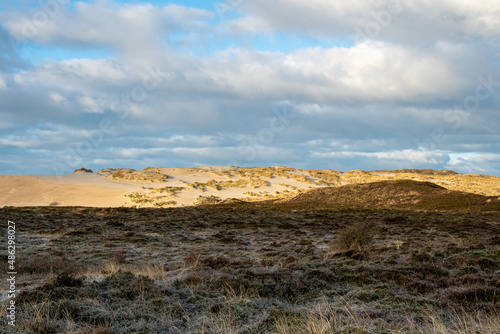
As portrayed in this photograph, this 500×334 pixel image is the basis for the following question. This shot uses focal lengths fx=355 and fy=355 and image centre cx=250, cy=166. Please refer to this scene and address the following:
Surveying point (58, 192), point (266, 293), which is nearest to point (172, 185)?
point (58, 192)

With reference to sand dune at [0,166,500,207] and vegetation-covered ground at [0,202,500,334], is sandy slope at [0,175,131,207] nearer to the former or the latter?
sand dune at [0,166,500,207]

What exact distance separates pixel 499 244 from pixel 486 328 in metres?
13.2

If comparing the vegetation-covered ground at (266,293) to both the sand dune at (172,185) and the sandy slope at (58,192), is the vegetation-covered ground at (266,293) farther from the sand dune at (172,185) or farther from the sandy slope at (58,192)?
the sandy slope at (58,192)

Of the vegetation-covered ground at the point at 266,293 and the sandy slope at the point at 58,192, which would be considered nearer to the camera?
the vegetation-covered ground at the point at 266,293

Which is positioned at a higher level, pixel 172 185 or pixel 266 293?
pixel 172 185

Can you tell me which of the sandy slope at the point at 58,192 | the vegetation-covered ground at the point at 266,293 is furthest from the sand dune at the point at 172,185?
the vegetation-covered ground at the point at 266,293

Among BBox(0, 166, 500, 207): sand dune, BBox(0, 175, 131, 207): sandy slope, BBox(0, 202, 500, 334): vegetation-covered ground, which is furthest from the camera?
BBox(0, 166, 500, 207): sand dune

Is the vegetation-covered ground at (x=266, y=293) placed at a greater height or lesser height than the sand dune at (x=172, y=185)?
lesser

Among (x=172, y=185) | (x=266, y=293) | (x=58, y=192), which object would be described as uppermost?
(x=172, y=185)

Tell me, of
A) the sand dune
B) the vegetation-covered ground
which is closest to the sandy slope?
the sand dune

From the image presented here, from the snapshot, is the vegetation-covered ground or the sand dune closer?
the vegetation-covered ground

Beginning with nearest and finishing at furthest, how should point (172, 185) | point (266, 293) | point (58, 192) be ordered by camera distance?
point (266, 293)
point (58, 192)
point (172, 185)

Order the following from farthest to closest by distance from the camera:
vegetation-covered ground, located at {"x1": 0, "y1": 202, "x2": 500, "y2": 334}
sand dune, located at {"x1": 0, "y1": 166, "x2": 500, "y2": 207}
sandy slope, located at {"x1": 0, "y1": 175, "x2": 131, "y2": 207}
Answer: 1. sand dune, located at {"x1": 0, "y1": 166, "x2": 500, "y2": 207}
2. sandy slope, located at {"x1": 0, "y1": 175, "x2": 131, "y2": 207}
3. vegetation-covered ground, located at {"x1": 0, "y1": 202, "x2": 500, "y2": 334}

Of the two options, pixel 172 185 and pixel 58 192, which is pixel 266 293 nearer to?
pixel 172 185
